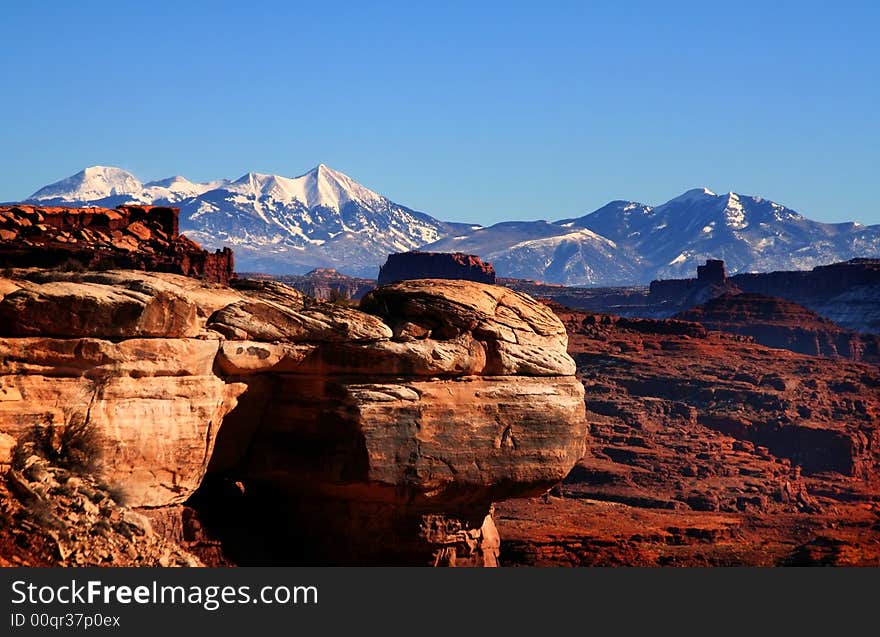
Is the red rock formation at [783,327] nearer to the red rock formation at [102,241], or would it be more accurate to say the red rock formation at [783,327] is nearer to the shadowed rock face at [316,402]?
the red rock formation at [102,241]

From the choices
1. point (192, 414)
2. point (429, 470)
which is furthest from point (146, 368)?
point (429, 470)

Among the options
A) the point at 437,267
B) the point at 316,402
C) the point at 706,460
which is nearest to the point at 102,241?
the point at 316,402

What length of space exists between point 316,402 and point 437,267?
119586 mm

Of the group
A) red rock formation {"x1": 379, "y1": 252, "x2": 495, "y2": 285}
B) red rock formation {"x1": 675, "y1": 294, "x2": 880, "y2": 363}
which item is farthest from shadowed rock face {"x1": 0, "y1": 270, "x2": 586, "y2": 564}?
red rock formation {"x1": 379, "y1": 252, "x2": 495, "y2": 285}

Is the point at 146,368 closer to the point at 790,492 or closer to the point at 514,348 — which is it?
the point at 514,348

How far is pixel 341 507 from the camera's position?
100ft

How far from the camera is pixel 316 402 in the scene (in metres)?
29.8

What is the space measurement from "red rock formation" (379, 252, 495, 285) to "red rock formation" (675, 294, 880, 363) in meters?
18.6

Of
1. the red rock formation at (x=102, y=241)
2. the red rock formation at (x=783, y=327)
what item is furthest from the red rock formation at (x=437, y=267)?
the red rock formation at (x=102, y=241)

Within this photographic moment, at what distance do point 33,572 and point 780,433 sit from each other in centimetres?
6195

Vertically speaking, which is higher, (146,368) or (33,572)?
(146,368)

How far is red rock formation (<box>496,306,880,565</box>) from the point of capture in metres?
51.8

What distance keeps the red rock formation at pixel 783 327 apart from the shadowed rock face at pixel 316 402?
98.7 meters

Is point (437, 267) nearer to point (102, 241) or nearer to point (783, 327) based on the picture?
point (783, 327)
